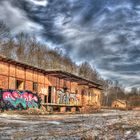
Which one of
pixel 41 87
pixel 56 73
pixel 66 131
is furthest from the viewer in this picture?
pixel 56 73

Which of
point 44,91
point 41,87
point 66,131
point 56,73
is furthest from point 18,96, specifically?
point 66,131

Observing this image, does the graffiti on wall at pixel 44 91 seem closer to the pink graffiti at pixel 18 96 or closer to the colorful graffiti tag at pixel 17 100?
the colorful graffiti tag at pixel 17 100

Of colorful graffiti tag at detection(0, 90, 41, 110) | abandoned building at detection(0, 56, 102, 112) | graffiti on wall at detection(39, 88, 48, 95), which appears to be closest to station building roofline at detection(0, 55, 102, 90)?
abandoned building at detection(0, 56, 102, 112)

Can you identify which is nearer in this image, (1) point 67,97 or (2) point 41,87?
(2) point 41,87

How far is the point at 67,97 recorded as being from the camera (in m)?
50.0

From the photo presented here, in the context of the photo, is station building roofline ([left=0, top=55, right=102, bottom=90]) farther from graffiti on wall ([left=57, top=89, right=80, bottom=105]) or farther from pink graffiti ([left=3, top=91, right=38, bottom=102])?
pink graffiti ([left=3, top=91, right=38, bottom=102])

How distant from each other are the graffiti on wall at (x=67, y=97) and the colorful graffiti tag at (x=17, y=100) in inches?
335

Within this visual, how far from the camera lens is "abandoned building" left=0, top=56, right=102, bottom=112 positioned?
108ft

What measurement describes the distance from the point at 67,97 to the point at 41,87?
9547 mm

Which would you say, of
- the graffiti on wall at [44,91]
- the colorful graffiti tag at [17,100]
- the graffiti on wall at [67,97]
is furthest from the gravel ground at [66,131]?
the graffiti on wall at [67,97]

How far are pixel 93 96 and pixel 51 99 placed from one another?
26.0m

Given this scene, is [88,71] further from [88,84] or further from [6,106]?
[6,106]

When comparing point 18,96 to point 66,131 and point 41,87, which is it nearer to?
point 41,87

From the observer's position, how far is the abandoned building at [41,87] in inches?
1297
